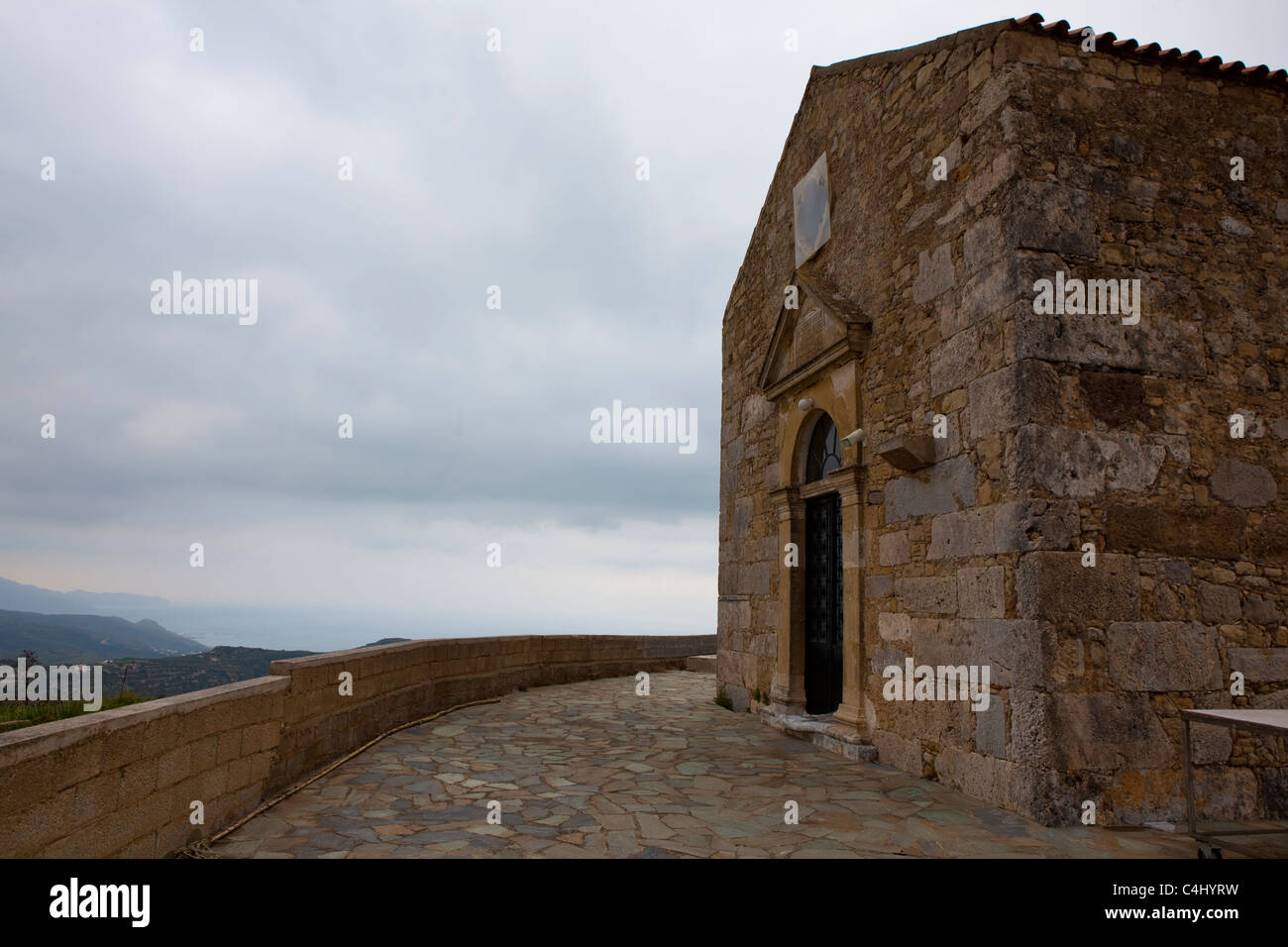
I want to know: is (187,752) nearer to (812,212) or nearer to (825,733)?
(825,733)

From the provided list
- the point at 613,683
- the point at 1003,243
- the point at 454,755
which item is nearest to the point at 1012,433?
the point at 1003,243

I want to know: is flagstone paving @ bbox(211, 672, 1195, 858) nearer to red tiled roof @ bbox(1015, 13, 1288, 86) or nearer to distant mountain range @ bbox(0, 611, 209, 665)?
red tiled roof @ bbox(1015, 13, 1288, 86)

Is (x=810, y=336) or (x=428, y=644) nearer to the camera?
(x=810, y=336)

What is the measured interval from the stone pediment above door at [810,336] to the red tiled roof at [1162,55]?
237 centimetres

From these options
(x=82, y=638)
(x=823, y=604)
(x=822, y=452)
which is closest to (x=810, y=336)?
(x=822, y=452)

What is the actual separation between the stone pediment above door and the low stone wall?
491cm

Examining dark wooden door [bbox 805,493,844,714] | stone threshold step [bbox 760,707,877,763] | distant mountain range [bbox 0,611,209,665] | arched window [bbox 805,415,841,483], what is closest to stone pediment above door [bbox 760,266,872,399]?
arched window [bbox 805,415,841,483]

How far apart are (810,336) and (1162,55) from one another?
3410 millimetres

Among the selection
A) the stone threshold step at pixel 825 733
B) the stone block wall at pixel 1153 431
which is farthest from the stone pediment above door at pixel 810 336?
the stone threshold step at pixel 825 733

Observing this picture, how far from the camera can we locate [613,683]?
12078mm

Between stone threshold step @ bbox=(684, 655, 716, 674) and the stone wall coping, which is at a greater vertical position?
the stone wall coping

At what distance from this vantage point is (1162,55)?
17.7 feet

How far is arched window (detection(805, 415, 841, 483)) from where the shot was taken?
25.3 ft
